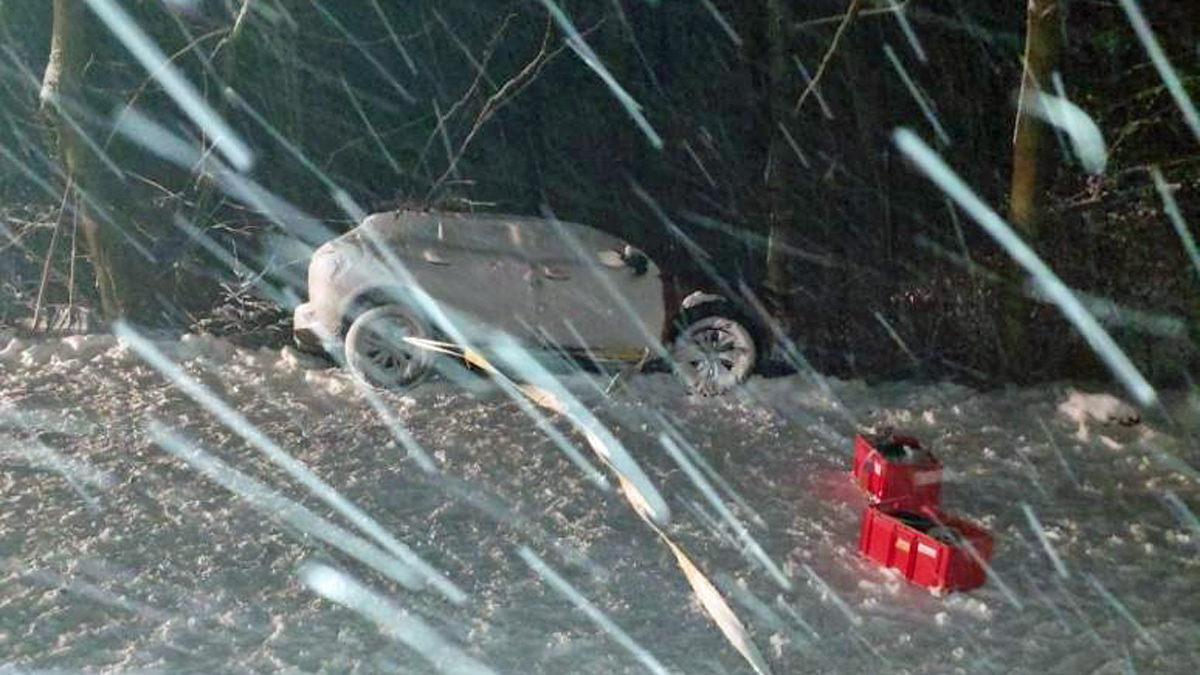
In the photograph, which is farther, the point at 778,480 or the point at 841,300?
the point at 841,300

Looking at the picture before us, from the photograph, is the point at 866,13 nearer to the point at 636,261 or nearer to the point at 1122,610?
the point at 636,261

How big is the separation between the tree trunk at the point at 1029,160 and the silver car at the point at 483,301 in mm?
2641

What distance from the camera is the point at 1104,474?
7934mm

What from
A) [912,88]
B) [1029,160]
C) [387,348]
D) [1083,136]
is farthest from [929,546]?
[912,88]

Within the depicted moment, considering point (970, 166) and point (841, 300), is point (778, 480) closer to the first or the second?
point (841, 300)

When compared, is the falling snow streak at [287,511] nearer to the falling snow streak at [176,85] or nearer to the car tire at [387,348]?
the car tire at [387,348]

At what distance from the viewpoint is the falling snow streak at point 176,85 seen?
39.2 feet

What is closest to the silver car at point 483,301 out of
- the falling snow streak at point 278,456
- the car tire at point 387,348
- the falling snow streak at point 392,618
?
the car tire at point 387,348

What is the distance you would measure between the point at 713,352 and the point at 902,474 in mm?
2909

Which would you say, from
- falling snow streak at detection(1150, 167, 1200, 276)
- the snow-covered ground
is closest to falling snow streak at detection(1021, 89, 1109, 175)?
falling snow streak at detection(1150, 167, 1200, 276)

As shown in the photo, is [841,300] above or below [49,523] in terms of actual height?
above

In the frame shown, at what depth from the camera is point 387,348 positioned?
29.4ft

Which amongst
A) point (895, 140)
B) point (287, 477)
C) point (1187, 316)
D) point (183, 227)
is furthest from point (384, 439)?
point (1187, 316)

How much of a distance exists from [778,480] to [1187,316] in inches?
203
